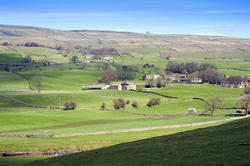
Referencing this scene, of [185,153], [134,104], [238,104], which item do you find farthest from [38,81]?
[185,153]

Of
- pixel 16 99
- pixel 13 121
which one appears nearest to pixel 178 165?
pixel 13 121

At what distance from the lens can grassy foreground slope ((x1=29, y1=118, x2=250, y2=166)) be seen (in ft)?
97.2

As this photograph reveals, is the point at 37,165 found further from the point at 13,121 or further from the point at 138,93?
the point at 138,93

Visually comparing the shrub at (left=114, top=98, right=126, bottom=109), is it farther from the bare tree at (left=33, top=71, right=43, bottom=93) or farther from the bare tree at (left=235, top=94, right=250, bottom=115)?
the bare tree at (left=33, top=71, right=43, bottom=93)

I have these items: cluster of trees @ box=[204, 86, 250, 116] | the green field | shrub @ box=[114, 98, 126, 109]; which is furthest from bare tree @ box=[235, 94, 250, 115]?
shrub @ box=[114, 98, 126, 109]

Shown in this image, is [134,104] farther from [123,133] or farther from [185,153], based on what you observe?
[185,153]

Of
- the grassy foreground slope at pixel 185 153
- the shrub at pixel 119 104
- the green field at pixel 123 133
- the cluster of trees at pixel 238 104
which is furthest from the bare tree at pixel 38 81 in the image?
the grassy foreground slope at pixel 185 153

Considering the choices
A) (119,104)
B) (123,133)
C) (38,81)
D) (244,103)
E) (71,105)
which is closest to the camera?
(123,133)

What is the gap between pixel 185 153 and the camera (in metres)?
33.6

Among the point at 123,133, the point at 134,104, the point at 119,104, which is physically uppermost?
the point at 119,104

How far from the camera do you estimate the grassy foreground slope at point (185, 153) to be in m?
29.6

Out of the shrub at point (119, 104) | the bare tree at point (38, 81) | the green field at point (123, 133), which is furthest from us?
the bare tree at point (38, 81)

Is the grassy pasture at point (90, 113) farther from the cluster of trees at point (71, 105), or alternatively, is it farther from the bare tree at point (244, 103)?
the bare tree at point (244, 103)

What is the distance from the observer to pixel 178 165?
29.0 metres
